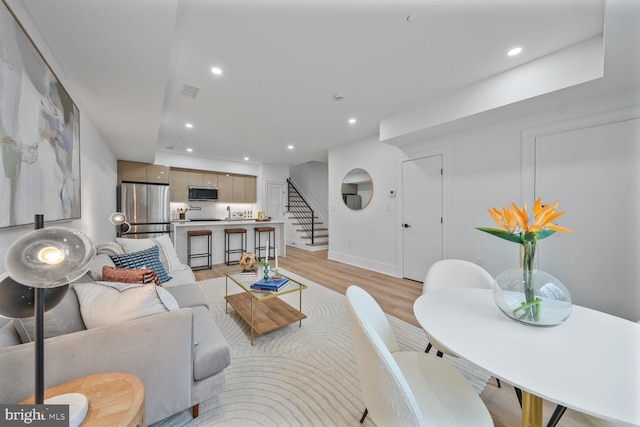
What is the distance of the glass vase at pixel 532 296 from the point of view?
0.99 metres

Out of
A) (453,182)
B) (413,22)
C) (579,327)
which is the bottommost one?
(579,327)

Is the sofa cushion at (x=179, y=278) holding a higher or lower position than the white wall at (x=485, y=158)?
lower

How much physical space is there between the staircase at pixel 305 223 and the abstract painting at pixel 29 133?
18.2 ft

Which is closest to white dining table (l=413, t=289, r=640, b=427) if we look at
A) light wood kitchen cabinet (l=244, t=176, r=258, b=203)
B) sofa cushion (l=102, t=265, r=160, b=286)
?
sofa cushion (l=102, t=265, r=160, b=286)

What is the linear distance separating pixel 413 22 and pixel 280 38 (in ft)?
3.54

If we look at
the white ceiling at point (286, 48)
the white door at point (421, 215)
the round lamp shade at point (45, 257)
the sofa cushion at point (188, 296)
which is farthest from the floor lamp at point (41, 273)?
the white door at point (421, 215)

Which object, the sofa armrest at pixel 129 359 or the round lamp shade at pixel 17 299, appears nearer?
the round lamp shade at pixel 17 299

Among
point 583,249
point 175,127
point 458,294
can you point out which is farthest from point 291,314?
point 175,127

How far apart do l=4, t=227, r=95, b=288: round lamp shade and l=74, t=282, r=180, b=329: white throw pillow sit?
1.64 feet

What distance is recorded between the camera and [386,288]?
3502mm

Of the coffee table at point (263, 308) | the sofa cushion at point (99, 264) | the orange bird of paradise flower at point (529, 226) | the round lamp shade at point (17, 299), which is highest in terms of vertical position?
the orange bird of paradise flower at point (529, 226)

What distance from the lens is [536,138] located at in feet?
8.76

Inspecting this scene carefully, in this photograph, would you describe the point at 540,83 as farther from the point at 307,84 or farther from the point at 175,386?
the point at 175,386

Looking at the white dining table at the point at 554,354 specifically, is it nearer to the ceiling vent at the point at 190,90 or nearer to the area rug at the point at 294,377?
the area rug at the point at 294,377
